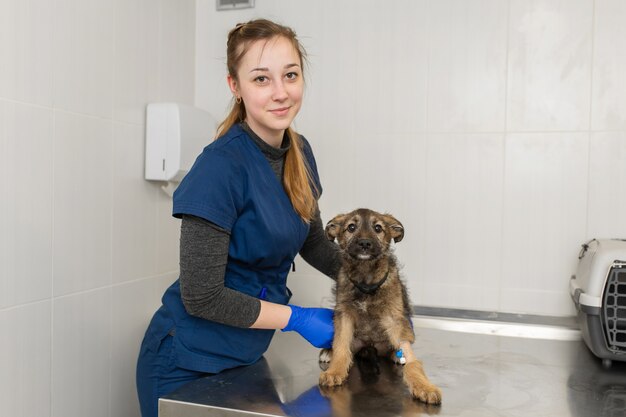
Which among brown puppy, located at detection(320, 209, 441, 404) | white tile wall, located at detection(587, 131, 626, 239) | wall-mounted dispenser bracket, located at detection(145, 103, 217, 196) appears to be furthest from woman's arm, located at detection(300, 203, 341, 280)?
white tile wall, located at detection(587, 131, 626, 239)

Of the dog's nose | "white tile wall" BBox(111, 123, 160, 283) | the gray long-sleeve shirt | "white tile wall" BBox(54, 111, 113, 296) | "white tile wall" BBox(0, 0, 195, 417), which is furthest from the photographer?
"white tile wall" BBox(111, 123, 160, 283)

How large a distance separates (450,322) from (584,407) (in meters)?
0.81

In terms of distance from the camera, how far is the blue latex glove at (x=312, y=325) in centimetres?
154

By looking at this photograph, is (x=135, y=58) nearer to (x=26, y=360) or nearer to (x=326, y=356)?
(x=26, y=360)

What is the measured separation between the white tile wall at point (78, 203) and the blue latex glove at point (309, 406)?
835mm

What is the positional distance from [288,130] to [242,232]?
0.36 meters

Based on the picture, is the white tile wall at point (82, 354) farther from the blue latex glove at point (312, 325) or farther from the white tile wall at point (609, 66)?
the white tile wall at point (609, 66)

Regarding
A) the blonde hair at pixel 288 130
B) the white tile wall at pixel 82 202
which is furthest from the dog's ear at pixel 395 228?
the white tile wall at pixel 82 202

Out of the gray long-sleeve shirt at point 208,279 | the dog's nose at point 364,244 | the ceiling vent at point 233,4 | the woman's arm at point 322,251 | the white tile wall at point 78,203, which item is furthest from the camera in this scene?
the ceiling vent at point 233,4

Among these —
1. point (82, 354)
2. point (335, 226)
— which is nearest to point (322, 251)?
point (335, 226)

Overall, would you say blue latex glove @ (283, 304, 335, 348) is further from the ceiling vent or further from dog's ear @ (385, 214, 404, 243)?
the ceiling vent

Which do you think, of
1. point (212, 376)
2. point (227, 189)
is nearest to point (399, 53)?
point (227, 189)

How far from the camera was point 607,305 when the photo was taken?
1.63 metres

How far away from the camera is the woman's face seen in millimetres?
1467
